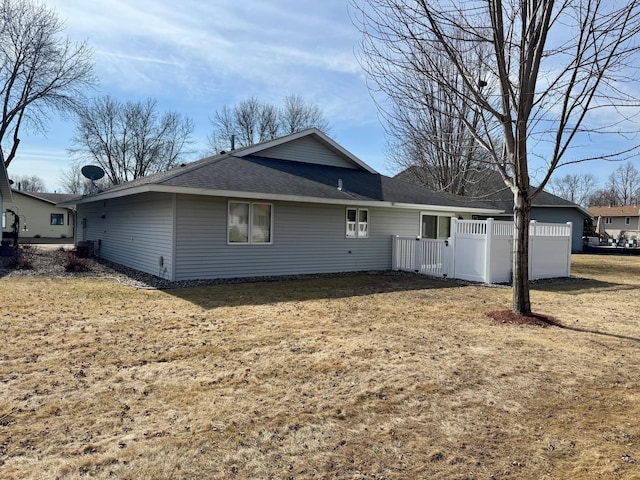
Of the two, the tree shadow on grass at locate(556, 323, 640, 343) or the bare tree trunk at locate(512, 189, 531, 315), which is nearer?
the tree shadow on grass at locate(556, 323, 640, 343)

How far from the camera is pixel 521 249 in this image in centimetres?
708

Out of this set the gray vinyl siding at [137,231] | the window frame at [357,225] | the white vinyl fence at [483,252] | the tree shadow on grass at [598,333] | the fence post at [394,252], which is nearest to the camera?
the tree shadow on grass at [598,333]

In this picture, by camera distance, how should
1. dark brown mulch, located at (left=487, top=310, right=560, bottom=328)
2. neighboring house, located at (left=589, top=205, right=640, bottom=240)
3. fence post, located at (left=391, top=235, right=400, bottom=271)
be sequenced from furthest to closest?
neighboring house, located at (left=589, top=205, right=640, bottom=240) → fence post, located at (left=391, top=235, right=400, bottom=271) → dark brown mulch, located at (left=487, top=310, right=560, bottom=328)

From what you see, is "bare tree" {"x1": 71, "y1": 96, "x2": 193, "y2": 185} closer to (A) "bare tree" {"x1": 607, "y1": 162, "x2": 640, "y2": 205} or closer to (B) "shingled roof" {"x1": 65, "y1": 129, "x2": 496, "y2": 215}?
(B) "shingled roof" {"x1": 65, "y1": 129, "x2": 496, "y2": 215}

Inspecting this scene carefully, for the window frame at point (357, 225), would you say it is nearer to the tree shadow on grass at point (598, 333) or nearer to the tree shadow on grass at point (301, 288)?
the tree shadow on grass at point (301, 288)

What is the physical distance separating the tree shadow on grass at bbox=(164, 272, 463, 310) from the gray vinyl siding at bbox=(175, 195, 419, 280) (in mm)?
612

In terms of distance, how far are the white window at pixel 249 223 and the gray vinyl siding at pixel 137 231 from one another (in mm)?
1580

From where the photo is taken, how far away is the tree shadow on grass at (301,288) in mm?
8508

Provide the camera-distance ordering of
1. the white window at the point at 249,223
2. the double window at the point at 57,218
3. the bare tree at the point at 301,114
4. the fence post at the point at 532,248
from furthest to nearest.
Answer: the bare tree at the point at 301,114
the double window at the point at 57,218
the fence post at the point at 532,248
the white window at the point at 249,223

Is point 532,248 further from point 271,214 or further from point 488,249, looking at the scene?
point 271,214

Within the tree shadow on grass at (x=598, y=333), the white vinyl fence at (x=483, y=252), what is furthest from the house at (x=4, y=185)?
the tree shadow on grass at (x=598, y=333)

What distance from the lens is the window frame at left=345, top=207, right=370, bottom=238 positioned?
44.1ft

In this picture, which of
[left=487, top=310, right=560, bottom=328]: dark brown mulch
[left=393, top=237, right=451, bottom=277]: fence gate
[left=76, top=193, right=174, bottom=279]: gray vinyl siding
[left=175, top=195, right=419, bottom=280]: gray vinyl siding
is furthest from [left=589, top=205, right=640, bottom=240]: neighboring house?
[left=76, top=193, right=174, bottom=279]: gray vinyl siding

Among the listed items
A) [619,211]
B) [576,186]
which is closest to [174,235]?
[619,211]
